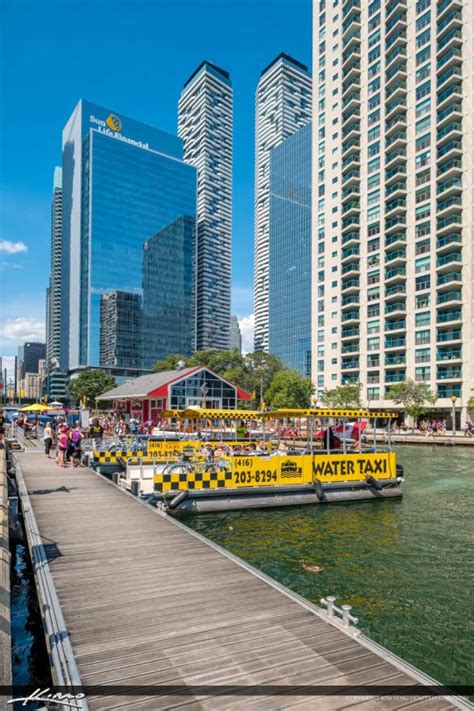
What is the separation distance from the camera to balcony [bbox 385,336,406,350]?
73.1 meters

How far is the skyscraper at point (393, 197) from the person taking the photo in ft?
220

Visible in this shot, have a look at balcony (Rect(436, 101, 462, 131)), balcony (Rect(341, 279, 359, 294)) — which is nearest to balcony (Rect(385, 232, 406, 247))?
balcony (Rect(341, 279, 359, 294))

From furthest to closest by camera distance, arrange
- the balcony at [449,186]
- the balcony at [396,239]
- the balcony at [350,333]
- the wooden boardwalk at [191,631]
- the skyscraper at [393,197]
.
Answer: the balcony at [350,333] < the balcony at [396,239] < the skyscraper at [393,197] < the balcony at [449,186] < the wooden boardwalk at [191,631]

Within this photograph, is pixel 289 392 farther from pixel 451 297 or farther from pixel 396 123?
pixel 396 123

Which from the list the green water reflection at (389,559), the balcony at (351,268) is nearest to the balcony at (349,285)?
the balcony at (351,268)

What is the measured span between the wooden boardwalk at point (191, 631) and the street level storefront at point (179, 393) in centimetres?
3999

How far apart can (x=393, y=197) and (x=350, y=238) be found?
10.0 m

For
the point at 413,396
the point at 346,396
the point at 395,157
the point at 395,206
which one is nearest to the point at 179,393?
the point at 346,396

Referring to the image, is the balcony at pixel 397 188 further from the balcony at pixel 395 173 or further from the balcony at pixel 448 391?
the balcony at pixel 448 391

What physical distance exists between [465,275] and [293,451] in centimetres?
5445

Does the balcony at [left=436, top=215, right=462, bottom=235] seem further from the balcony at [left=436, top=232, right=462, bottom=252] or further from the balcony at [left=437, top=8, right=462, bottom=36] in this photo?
the balcony at [left=437, top=8, right=462, bottom=36]

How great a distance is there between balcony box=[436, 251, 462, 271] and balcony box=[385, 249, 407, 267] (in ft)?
20.2

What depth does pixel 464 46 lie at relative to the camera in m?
68.4

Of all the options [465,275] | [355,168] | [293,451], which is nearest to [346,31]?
[355,168]
